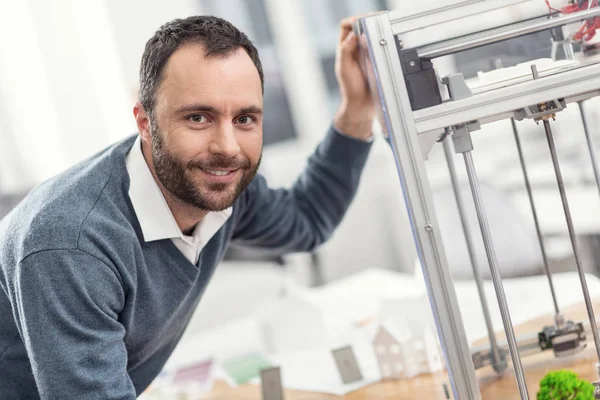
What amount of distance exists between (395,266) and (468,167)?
3.55 meters

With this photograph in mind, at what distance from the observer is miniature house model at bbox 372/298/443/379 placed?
1451 millimetres

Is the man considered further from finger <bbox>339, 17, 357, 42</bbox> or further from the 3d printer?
the 3d printer

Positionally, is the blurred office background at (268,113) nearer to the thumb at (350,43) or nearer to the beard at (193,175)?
the thumb at (350,43)

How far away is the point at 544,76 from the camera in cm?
102

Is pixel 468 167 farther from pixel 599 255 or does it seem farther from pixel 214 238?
pixel 599 255

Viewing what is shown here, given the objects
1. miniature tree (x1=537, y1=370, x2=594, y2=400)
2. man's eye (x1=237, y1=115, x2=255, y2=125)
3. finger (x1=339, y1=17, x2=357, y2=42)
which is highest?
finger (x1=339, y1=17, x2=357, y2=42)

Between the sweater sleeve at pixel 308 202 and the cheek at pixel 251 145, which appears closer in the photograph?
the cheek at pixel 251 145

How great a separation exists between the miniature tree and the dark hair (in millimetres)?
666

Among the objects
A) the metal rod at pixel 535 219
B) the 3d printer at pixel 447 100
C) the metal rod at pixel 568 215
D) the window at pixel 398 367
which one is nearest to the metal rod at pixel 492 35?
the 3d printer at pixel 447 100

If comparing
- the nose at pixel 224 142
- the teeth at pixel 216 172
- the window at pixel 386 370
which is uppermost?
the nose at pixel 224 142

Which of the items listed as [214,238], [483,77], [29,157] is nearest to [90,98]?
[29,157]

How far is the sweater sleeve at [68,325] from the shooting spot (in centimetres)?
104

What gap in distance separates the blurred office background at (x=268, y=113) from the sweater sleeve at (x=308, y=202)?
1.54 meters

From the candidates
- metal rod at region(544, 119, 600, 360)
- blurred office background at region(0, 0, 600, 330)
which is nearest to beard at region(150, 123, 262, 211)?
metal rod at region(544, 119, 600, 360)
